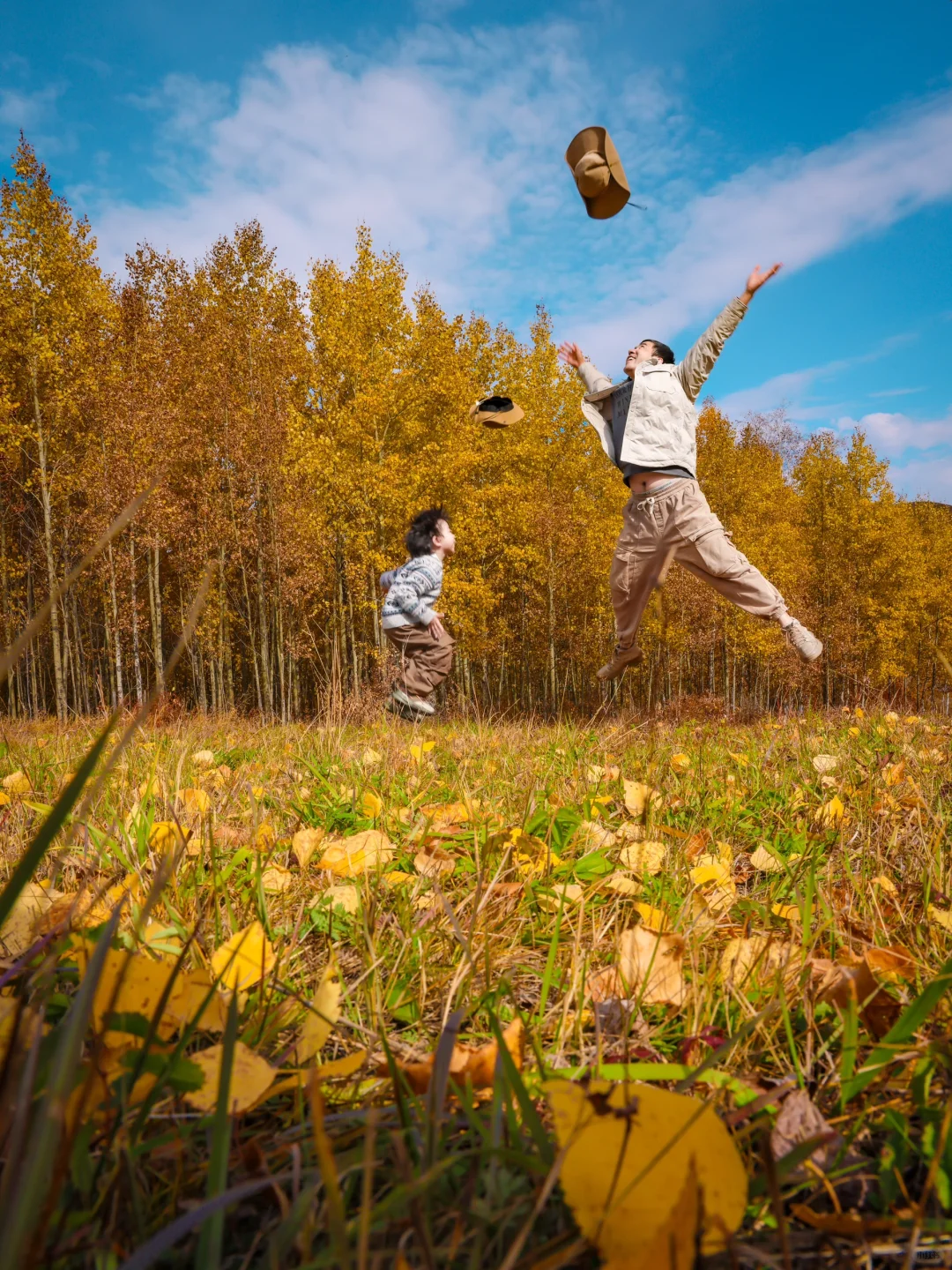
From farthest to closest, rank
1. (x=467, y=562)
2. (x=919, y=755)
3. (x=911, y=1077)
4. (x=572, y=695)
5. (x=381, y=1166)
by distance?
(x=572, y=695) < (x=467, y=562) < (x=919, y=755) < (x=911, y=1077) < (x=381, y=1166)

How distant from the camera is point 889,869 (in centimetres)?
135

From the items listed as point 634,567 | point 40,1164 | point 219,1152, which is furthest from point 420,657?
point 40,1164

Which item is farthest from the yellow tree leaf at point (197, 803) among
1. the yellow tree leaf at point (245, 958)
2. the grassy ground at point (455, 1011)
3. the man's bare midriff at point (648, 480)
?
the man's bare midriff at point (648, 480)

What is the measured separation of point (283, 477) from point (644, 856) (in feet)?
48.0

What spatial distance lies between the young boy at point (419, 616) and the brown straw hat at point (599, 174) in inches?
103

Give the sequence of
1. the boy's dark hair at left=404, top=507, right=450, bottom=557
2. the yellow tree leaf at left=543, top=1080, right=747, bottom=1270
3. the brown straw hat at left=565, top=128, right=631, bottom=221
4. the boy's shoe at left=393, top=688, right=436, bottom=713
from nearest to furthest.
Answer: the yellow tree leaf at left=543, top=1080, right=747, bottom=1270 < the brown straw hat at left=565, top=128, right=631, bottom=221 < the boy's shoe at left=393, top=688, right=436, bottom=713 < the boy's dark hair at left=404, top=507, right=450, bottom=557

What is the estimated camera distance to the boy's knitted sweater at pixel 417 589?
5.86m

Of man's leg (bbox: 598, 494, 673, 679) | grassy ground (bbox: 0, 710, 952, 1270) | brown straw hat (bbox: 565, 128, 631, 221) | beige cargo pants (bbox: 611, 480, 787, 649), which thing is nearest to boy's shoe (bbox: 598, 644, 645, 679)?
man's leg (bbox: 598, 494, 673, 679)

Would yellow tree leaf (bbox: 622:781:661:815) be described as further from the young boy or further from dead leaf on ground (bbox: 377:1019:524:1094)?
the young boy

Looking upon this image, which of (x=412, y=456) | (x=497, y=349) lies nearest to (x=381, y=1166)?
(x=412, y=456)

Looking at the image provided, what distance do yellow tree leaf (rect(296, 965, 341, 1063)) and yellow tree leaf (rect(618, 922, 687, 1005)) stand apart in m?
0.38

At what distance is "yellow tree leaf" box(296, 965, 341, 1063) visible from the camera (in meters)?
0.63

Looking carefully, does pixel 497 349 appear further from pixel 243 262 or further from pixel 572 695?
pixel 572 695

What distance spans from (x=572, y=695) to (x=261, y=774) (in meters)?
24.0
